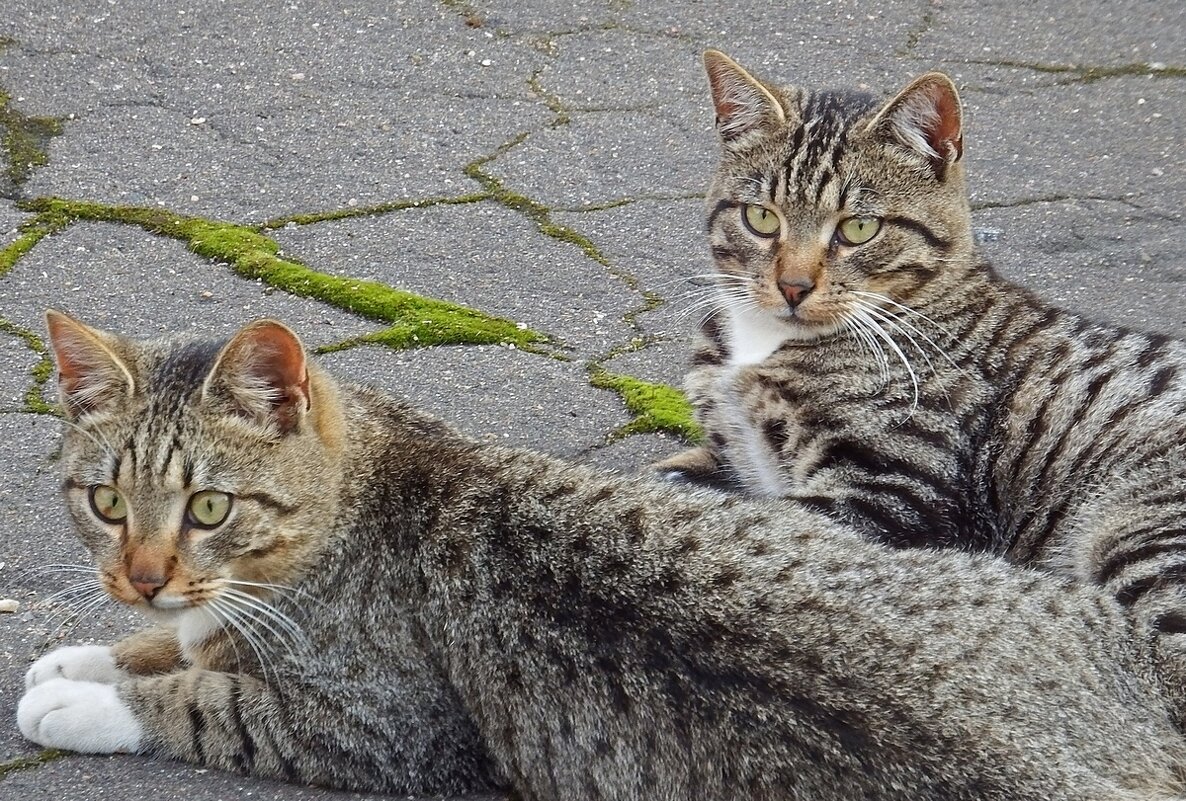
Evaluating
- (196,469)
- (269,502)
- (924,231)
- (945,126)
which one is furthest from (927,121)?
(196,469)

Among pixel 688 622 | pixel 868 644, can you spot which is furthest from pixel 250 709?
pixel 868 644

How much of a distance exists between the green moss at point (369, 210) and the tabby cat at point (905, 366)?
81.3 inches

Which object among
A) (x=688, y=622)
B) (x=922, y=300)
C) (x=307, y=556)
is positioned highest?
(x=922, y=300)

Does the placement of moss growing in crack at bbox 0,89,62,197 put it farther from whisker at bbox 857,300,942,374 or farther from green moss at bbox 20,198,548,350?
whisker at bbox 857,300,942,374

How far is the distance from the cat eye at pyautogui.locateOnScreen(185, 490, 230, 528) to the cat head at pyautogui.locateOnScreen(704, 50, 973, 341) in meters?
1.84

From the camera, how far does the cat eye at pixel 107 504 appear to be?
374 centimetres

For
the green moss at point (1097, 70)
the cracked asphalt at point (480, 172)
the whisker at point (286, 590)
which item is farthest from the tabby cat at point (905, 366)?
the green moss at point (1097, 70)

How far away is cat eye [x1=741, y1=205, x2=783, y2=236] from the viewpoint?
4777 mm

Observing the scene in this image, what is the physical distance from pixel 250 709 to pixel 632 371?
2432mm

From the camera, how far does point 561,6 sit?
8.52 meters

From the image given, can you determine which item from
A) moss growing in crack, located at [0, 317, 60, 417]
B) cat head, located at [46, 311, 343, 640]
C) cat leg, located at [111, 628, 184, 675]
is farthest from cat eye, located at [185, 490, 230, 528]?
moss growing in crack, located at [0, 317, 60, 417]

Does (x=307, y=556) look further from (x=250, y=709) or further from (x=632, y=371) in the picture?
(x=632, y=371)

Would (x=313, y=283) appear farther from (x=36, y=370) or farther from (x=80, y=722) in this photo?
(x=80, y=722)

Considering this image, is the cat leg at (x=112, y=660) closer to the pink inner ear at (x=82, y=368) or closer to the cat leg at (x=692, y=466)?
the pink inner ear at (x=82, y=368)
